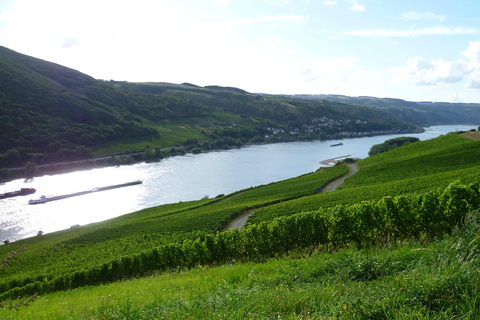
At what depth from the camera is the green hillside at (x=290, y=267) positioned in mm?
5250

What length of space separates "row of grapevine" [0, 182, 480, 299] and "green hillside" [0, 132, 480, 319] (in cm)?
6

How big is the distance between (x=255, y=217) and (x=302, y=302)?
26.3m

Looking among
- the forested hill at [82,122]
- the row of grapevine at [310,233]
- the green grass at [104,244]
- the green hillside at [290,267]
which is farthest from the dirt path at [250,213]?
the forested hill at [82,122]

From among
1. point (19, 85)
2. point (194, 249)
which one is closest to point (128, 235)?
point (194, 249)

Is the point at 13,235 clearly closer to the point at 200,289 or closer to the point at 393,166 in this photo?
the point at 200,289

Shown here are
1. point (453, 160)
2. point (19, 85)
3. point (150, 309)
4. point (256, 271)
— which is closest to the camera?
point (150, 309)

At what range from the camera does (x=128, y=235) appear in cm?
3484

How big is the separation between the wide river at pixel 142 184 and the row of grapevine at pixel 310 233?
1619 inches

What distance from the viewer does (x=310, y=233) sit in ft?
54.4

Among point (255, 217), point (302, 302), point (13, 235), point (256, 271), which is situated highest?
point (302, 302)

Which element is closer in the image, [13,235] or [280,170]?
[13,235]

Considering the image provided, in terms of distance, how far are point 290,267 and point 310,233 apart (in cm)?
723

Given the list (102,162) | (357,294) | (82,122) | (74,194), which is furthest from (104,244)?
(82,122)

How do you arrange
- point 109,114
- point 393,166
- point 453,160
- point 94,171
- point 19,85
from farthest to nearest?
point 109,114, point 19,85, point 94,171, point 393,166, point 453,160
